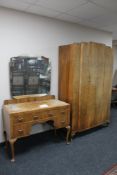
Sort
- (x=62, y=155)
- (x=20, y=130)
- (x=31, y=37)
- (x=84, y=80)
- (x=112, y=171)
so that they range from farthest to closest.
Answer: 1. (x=84, y=80)
2. (x=31, y=37)
3. (x=62, y=155)
4. (x=20, y=130)
5. (x=112, y=171)

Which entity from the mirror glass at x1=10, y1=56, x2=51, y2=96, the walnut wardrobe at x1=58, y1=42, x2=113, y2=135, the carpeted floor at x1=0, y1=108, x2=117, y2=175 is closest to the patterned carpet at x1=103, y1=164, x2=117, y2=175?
the carpeted floor at x1=0, y1=108, x2=117, y2=175

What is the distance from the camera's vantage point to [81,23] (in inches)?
136

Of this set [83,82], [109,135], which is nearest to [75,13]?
[83,82]

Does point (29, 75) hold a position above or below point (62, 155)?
above

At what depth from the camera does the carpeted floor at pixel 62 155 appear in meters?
2.21

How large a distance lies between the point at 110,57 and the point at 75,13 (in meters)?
1.28

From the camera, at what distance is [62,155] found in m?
2.56

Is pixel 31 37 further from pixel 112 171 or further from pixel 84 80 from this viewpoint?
pixel 112 171

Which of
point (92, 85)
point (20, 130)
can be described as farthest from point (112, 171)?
point (92, 85)

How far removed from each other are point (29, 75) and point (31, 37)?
0.71m

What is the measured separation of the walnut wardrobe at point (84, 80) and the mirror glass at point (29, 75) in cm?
35

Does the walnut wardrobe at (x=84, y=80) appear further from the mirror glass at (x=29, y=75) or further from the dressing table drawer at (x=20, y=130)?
the dressing table drawer at (x=20, y=130)

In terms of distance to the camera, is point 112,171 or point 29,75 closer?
point 112,171

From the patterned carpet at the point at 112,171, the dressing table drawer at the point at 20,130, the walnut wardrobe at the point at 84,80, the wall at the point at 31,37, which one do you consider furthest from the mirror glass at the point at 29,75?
the patterned carpet at the point at 112,171
